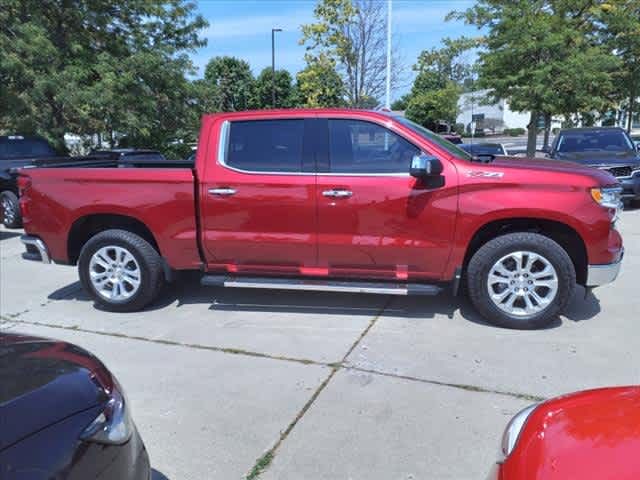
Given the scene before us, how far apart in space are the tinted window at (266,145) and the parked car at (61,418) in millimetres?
3034

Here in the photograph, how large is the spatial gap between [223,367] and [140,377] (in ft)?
1.96

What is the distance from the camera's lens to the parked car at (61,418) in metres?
1.71

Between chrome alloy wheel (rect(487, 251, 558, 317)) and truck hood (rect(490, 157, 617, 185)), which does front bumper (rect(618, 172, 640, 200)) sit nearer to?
truck hood (rect(490, 157, 617, 185))

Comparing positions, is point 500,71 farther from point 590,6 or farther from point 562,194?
point 562,194

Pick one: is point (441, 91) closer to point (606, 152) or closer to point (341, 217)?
point (606, 152)

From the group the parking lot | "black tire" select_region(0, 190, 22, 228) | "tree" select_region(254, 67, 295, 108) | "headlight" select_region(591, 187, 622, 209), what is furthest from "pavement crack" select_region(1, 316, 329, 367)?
"tree" select_region(254, 67, 295, 108)

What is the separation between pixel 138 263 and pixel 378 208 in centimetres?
237

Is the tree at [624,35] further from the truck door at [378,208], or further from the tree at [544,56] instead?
the truck door at [378,208]

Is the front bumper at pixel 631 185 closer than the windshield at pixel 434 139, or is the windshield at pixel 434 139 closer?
the windshield at pixel 434 139

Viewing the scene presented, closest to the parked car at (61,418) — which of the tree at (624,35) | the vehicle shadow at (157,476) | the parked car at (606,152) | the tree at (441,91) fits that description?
the vehicle shadow at (157,476)

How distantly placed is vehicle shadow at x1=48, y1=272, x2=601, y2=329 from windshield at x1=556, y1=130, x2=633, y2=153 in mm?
7094

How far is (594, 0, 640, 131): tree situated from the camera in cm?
1617

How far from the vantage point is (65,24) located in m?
14.2

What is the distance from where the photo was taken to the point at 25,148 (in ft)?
39.2
